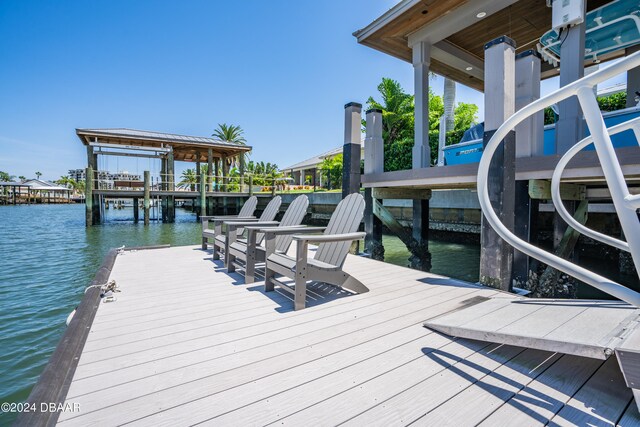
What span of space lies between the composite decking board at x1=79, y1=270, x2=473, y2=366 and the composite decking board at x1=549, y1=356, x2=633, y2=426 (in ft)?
4.15

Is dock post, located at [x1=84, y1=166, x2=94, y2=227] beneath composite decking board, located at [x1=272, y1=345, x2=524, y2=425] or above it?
above

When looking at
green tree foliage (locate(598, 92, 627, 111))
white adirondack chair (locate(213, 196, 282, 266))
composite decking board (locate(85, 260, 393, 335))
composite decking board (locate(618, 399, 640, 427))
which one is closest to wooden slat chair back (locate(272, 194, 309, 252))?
white adirondack chair (locate(213, 196, 282, 266))

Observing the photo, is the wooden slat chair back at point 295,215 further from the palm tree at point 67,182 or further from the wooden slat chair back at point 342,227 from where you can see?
the palm tree at point 67,182

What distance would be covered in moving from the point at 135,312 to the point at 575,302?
10.4 ft

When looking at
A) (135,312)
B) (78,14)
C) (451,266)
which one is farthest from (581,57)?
(78,14)

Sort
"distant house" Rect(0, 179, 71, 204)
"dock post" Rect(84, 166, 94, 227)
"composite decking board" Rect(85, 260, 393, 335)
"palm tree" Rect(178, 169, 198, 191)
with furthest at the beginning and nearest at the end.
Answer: "distant house" Rect(0, 179, 71, 204)
"palm tree" Rect(178, 169, 198, 191)
"dock post" Rect(84, 166, 94, 227)
"composite decking board" Rect(85, 260, 393, 335)

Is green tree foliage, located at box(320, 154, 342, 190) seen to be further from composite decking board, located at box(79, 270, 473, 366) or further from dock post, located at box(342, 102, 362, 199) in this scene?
composite decking board, located at box(79, 270, 473, 366)

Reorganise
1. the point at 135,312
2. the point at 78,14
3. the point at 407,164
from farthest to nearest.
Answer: the point at 407,164, the point at 78,14, the point at 135,312

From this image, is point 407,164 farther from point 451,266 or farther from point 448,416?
point 448,416

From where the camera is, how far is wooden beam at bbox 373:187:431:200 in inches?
206

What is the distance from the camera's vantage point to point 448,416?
1177mm

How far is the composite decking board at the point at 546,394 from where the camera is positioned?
1157mm

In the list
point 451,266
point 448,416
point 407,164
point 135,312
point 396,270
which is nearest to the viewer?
point 448,416

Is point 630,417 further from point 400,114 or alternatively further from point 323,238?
point 400,114
